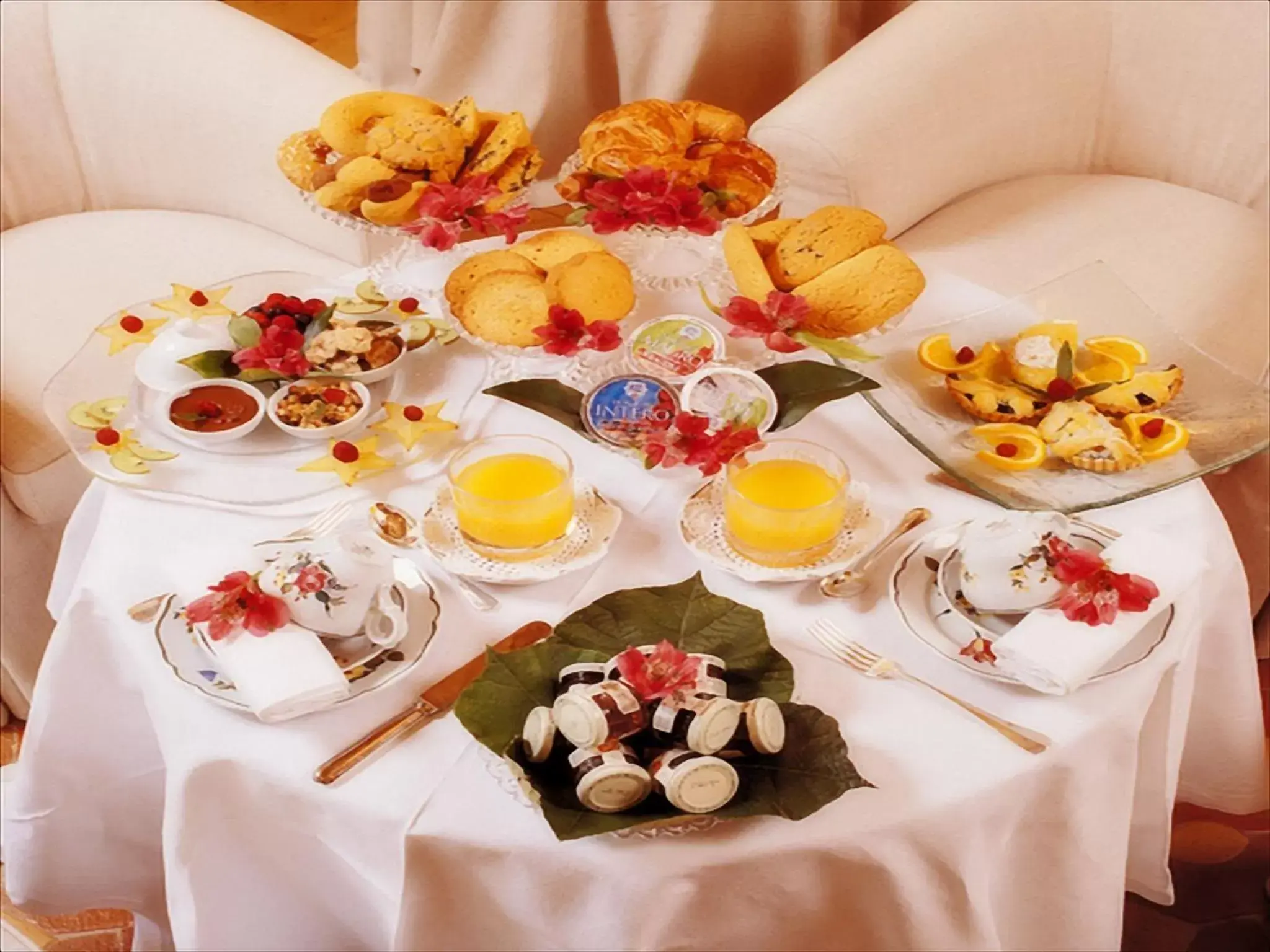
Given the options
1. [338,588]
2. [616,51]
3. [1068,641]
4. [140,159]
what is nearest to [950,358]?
[1068,641]

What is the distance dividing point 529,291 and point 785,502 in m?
0.42

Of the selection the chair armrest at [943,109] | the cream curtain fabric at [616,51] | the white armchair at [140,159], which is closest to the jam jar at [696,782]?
the chair armrest at [943,109]

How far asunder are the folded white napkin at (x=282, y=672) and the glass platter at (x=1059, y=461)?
608 millimetres

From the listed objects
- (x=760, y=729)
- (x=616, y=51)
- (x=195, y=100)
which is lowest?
(x=616, y=51)

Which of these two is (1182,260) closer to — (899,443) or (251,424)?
(899,443)

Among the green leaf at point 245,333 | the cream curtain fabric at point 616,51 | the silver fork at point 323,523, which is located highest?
the green leaf at point 245,333

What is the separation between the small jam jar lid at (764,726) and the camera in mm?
916

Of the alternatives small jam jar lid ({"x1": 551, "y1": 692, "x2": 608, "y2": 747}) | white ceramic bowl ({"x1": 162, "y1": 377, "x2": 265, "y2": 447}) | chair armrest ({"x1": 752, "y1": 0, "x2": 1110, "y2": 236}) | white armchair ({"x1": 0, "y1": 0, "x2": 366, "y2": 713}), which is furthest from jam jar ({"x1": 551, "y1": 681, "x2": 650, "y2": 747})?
white armchair ({"x1": 0, "y1": 0, "x2": 366, "y2": 713})

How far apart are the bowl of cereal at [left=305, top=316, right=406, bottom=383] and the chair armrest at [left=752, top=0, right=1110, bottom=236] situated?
27.5 inches

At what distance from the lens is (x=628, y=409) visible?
127cm

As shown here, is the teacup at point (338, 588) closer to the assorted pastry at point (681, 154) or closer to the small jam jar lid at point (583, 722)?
the small jam jar lid at point (583, 722)

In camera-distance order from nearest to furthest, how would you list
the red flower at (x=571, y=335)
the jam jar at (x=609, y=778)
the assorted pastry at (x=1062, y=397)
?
1. the jam jar at (x=609, y=778)
2. the assorted pastry at (x=1062, y=397)
3. the red flower at (x=571, y=335)

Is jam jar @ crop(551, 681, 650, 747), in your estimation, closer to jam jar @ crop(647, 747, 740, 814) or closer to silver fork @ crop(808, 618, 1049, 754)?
jam jar @ crop(647, 747, 740, 814)

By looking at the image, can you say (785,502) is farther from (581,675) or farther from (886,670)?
(581,675)
